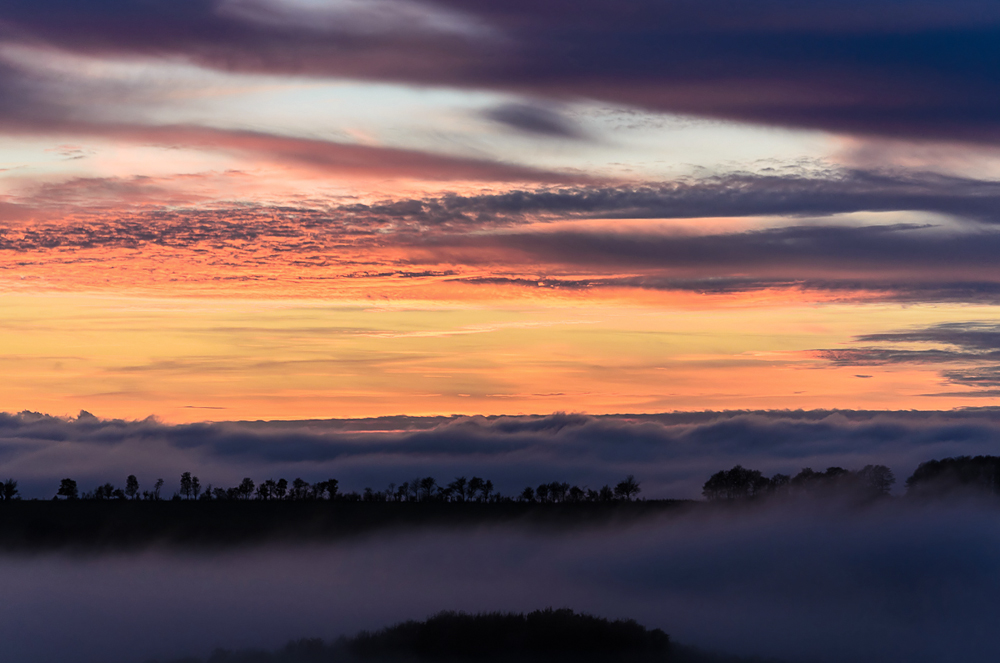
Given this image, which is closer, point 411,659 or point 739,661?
point 411,659

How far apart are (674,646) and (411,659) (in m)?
44.8

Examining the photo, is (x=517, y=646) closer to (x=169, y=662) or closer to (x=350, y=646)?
(x=350, y=646)

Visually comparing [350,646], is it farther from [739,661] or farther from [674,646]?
[739,661]

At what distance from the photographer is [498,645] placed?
156 metres

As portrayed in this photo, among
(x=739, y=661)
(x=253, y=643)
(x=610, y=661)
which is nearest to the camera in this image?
(x=610, y=661)

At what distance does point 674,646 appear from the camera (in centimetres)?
16812

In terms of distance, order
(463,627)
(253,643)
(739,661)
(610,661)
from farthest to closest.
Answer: (253,643), (739,661), (463,627), (610,661)

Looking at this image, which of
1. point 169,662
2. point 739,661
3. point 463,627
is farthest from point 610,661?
point 169,662

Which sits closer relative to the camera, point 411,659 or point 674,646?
point 411,659

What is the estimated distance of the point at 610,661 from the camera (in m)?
152

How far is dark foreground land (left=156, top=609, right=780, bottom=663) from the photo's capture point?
153875mm

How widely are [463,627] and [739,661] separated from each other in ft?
176

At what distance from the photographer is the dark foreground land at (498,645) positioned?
505ft

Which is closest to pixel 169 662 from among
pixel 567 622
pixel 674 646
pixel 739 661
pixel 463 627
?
pixel 463 627
